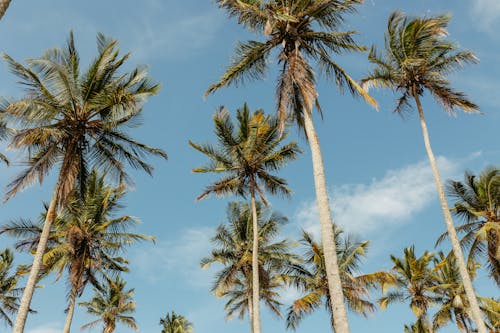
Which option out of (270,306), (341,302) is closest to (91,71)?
(341,302)

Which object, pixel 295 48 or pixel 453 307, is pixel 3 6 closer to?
pixel 295 48

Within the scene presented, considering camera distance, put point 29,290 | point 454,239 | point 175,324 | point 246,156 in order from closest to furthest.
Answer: point 29,290 < point 454,239 < point 246,156 < point 175,324

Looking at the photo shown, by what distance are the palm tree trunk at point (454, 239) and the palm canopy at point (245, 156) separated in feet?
23.6

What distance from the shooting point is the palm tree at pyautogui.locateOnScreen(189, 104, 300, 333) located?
74.8ft

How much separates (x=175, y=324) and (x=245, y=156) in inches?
906

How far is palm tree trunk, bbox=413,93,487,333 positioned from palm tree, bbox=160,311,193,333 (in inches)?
1090

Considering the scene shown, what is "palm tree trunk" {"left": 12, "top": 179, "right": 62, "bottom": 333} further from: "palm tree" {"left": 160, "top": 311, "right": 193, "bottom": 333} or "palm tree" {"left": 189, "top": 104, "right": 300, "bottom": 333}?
"palm tree" {"left": 160, "top": 311, "right": 193, "bottom": 333}

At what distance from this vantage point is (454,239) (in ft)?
53.9

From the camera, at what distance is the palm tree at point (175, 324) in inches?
1484

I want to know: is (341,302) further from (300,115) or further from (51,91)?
(51,91)

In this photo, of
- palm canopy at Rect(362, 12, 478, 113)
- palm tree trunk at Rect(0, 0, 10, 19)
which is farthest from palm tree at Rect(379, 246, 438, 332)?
palm tree trunk at Rect(0, 0, 10, 19)

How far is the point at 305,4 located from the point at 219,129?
11316 mm

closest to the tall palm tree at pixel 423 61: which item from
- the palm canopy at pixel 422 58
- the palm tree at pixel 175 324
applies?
the palm canopy at pixel 422 58

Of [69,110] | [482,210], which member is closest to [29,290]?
[69,110]
